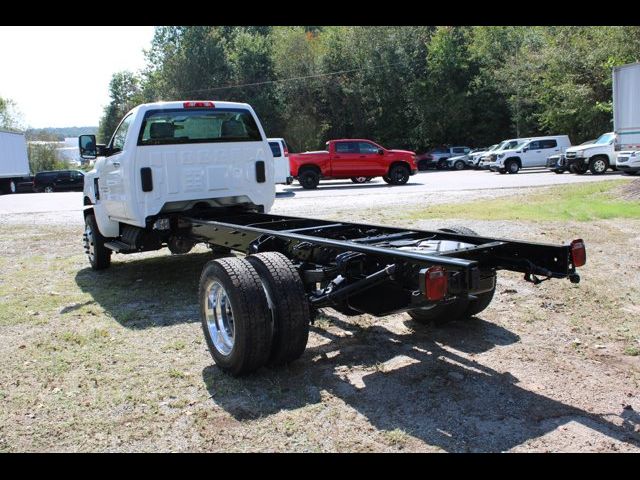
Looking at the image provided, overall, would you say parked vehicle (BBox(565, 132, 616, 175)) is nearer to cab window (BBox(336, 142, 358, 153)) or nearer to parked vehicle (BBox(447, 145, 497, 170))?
cab window (BBox(336, 142, 358, 153))

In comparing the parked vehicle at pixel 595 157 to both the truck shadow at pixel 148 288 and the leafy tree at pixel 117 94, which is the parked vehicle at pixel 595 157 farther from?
the leafy tree at pixel 117 94

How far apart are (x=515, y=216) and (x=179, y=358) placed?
338 inches

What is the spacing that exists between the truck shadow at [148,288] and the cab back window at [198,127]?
68.0 inches

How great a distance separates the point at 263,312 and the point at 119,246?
420 cm

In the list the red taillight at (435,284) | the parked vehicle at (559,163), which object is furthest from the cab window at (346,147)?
the red taillight at (435,284)

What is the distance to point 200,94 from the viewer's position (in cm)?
4769

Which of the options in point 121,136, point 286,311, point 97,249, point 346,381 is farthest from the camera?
point 97,249

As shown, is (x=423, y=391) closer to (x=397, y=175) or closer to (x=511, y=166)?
(x=397, y=175)

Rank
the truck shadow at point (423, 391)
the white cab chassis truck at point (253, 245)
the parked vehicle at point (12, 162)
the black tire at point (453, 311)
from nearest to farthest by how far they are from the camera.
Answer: the truck shadow at point (423, 391) → the white cab chassis truck at point (253, 245) → the black tire at point (453, 311) → the parked vehicle at point (12, 162)

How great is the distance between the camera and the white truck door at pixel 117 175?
732 cm

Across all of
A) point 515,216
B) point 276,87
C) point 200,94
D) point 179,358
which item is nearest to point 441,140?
point 276,87

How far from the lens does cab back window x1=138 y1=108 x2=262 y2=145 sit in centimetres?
734

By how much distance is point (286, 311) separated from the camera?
4227 mm

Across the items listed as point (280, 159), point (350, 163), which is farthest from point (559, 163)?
point (280, 159)
